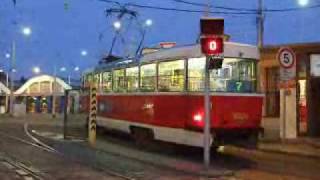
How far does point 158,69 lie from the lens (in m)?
21.5

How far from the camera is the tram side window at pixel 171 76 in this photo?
2003 centimetres

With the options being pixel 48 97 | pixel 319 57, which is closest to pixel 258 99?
pixel 319 57

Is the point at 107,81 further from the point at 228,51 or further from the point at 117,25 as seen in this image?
the point at 228,51

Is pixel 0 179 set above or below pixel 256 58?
below

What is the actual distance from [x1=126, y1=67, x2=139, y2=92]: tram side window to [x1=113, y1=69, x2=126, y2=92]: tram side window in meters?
0.47

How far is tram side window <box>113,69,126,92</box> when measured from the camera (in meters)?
24.9

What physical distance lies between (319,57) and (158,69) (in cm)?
947

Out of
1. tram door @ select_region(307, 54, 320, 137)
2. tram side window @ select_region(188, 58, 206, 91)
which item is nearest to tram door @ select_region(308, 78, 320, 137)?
tram door @ select_region(307, 54, 320, 137)

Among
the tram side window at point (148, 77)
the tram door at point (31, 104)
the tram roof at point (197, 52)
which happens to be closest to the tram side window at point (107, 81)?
the tram side window at point (148, 77)

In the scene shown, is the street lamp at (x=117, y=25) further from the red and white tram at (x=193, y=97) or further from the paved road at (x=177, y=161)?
the red and white tram at (x=193, y=97)

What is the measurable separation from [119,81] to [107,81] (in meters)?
2.05

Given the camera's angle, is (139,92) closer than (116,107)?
Yes

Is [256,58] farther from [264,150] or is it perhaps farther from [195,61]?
[264,150]

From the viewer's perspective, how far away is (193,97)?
19.2 m
